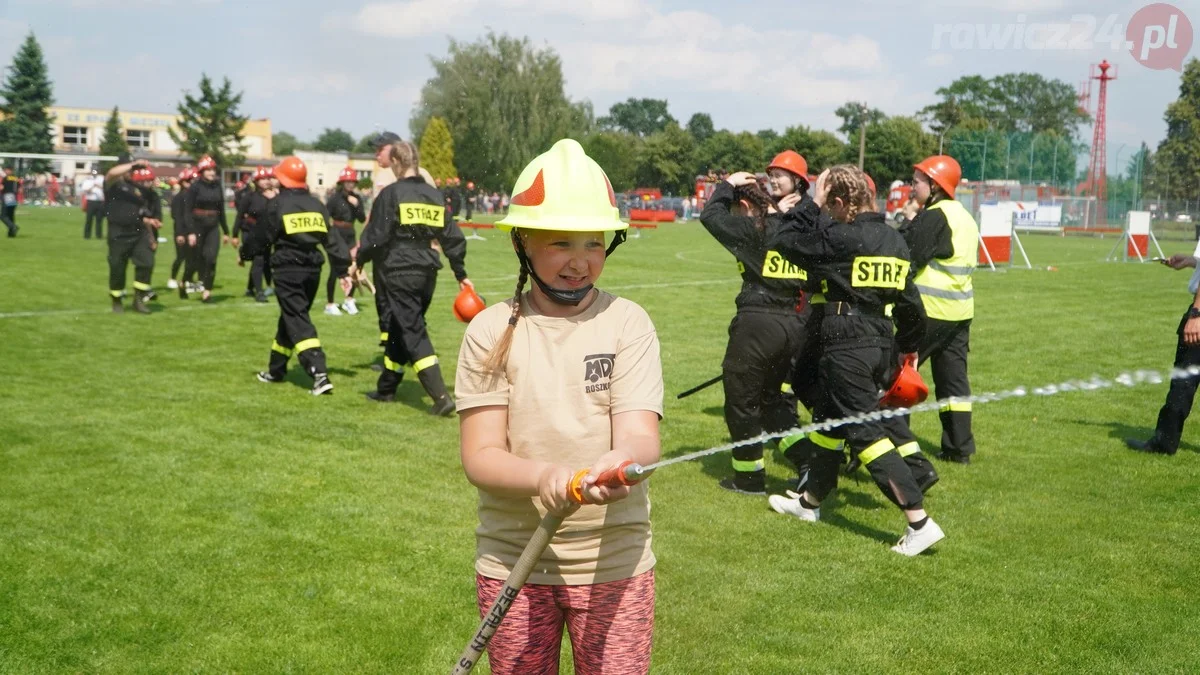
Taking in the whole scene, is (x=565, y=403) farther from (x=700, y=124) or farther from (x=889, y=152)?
(x=700, y=124)

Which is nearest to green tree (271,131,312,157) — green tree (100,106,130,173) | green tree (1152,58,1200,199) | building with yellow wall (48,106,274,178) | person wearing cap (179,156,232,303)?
building with yellow wall (48,106,274,178)

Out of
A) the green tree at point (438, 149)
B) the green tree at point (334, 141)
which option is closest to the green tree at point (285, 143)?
the green tree at point (334, 141)

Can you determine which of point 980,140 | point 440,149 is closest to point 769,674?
point 980,140

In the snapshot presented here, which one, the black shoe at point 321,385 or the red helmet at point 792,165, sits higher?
the red helmet at point 792,165

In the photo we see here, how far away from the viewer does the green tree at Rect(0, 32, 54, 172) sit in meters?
82.7

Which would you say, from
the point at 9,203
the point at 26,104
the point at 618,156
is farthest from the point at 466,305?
the point at 618,156

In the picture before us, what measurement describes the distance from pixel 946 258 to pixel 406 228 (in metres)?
4.79

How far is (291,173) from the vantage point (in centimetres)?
1100

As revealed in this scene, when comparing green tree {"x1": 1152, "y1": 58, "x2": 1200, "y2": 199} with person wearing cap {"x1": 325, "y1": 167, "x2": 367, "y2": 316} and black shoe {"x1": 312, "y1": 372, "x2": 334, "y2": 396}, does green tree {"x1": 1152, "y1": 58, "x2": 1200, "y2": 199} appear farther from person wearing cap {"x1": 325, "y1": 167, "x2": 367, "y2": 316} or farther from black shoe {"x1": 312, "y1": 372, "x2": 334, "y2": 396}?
black shoe {"x1": 312, "y1": 372, "x2": 334, "y2": 396}

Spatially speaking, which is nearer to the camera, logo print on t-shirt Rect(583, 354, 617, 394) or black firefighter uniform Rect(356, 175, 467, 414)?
logo print on t-shirt Rect(583, 354, 617, 394)

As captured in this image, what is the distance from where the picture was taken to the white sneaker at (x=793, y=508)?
7.01 metres

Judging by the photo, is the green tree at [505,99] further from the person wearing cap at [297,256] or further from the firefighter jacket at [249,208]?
the person wearing cap at [297,256]

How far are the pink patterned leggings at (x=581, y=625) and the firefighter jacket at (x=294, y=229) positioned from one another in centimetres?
828

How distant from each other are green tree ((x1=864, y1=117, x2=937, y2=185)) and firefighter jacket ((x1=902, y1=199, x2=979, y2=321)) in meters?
73.1
